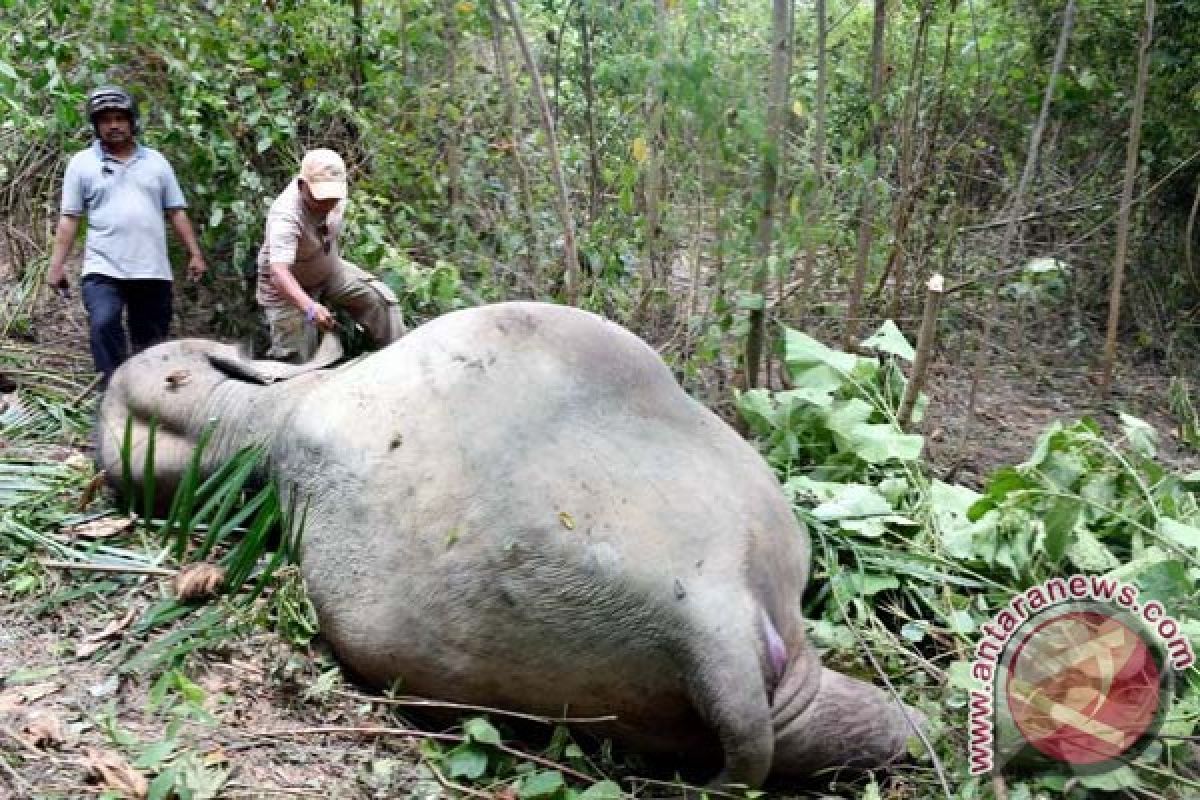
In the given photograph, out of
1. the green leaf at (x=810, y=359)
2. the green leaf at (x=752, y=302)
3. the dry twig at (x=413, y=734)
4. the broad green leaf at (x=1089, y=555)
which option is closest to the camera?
the dry twig at (x=413, y=734)

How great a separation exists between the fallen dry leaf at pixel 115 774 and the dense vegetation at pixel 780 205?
2.49 ft

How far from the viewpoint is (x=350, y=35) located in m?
6.11

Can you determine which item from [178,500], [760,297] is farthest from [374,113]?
[178,500]

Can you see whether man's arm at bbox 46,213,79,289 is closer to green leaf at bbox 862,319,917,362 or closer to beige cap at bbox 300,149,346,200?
beige cap at bbox 300,149,346,200

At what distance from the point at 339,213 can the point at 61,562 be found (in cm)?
200

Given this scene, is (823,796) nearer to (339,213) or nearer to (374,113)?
(339,213)

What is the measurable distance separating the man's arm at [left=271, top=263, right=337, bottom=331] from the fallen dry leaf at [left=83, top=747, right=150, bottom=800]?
215 centimetres

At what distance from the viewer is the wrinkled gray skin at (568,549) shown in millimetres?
2898

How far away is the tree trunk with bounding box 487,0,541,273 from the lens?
578 centimetres

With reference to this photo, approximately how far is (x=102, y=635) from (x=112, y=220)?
249 centimetres

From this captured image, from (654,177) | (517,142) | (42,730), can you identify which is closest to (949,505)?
(654,177)

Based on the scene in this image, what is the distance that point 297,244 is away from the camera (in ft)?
15.6

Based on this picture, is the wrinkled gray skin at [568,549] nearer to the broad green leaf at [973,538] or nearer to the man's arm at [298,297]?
the broad green leaf at [973,538]

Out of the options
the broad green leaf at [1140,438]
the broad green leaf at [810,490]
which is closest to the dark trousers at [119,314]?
the broad green leaf at [810,490]
